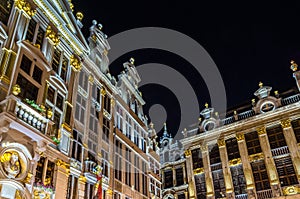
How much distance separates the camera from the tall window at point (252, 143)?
32.7 meters

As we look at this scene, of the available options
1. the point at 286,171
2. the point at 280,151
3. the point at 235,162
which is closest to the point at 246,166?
the point at 235,162

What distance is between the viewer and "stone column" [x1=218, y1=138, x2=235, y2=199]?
3222cm

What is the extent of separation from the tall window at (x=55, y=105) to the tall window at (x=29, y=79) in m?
1.43

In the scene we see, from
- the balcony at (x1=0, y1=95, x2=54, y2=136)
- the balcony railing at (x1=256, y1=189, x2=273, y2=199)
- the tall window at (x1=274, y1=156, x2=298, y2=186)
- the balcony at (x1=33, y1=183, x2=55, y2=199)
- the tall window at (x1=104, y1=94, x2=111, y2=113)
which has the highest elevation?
the tall window at (x1=104, y1=94, x2=111, y2=113)

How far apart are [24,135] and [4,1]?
844cm

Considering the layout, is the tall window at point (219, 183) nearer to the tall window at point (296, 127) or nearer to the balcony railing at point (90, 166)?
the tall window at point (296, 127)

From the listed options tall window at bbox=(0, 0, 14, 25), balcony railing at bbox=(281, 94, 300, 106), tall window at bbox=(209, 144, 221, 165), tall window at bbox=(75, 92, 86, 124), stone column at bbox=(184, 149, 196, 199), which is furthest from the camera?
tall window at bbox=(209, 144, 221, 165)

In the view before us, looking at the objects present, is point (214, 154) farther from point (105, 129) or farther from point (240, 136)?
point (105, 129)

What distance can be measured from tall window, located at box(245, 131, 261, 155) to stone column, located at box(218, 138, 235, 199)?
9.79 ft

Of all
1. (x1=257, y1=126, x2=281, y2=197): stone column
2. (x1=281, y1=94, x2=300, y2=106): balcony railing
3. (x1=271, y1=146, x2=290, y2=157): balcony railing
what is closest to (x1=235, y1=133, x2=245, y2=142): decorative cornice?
(x1=257, y1=126, x2=281, y2=197): stone column

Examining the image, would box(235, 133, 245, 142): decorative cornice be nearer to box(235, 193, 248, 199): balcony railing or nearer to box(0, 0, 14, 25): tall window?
box(235, 193, 248, 199): balcony railing

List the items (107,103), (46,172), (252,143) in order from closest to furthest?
(46,172) < (107,103) < (252,143)

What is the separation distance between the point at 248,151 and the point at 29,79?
2685 cm

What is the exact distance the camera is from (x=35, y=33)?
1794 centimetres
